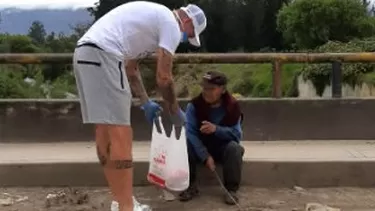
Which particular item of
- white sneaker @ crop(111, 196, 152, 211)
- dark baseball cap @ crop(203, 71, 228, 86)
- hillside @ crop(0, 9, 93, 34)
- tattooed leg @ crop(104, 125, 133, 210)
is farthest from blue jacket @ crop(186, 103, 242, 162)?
hillside @ crop(0, 9, 93, 34)

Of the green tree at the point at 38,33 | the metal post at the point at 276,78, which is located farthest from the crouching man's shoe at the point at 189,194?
the green tree at the point at 38,33

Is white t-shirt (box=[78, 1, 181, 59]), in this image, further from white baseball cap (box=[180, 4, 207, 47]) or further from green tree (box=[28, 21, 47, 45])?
green tree (box=[28, 21, 47, 45])

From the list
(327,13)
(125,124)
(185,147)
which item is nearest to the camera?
(125,124)

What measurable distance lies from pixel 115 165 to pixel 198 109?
1188mm

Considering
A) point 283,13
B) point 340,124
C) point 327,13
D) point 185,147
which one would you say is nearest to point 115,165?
point 185,147

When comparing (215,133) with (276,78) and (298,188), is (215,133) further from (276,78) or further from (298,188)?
(276,78)

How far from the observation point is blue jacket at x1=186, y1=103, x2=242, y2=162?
6.34m

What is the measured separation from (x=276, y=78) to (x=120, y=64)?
2.82 m

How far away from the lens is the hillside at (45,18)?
88.0 feet

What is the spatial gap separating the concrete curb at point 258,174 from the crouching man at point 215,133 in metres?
0.39

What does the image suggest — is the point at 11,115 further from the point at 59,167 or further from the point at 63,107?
the point at 59,167

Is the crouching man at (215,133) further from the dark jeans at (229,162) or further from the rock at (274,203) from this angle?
the rock at (274,203)

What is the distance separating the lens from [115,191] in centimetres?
552

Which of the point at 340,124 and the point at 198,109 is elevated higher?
the point at 198,109
